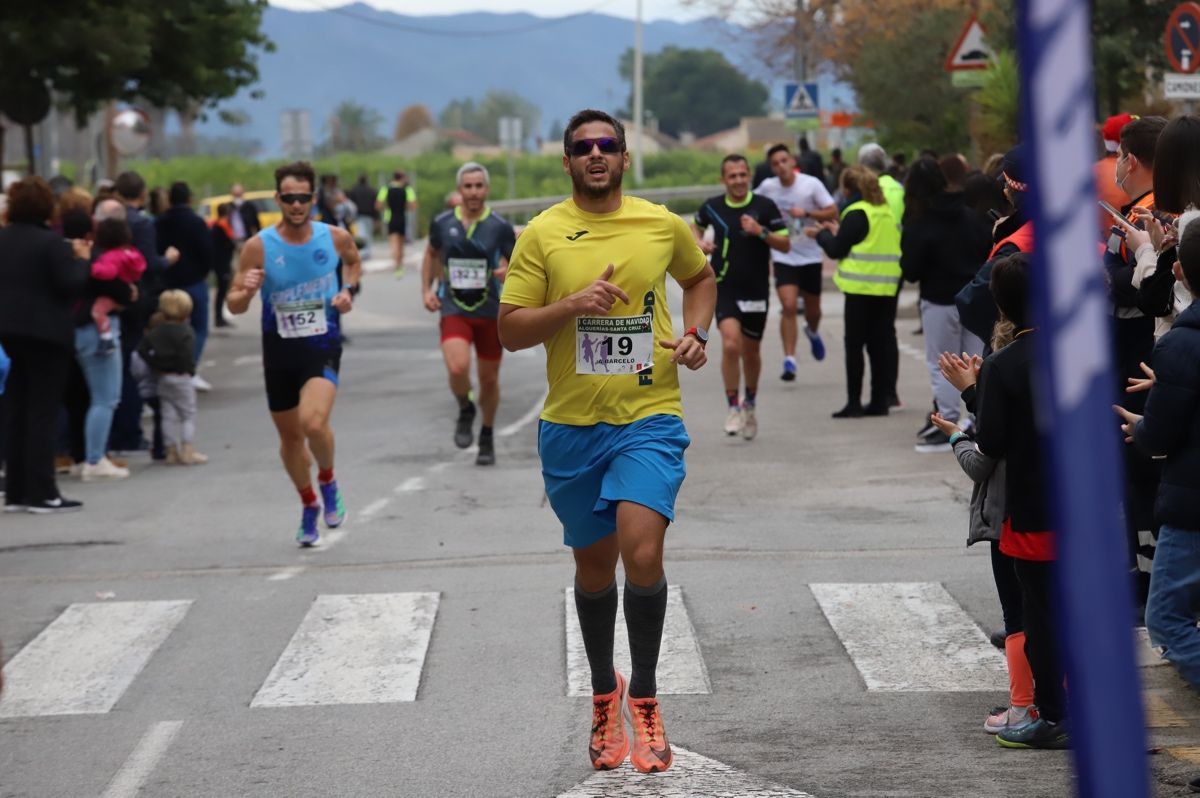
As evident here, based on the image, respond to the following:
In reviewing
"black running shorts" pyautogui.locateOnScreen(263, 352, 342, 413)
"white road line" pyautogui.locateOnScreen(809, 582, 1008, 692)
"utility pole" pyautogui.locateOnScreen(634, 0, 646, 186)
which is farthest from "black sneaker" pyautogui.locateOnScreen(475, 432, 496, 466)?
"utility pole" pyautogui.locateOnScreen(634, 0, 646, 186)

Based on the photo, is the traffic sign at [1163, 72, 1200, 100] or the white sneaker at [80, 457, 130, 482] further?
the traffic sign at [1163, 72, 1200, 100]

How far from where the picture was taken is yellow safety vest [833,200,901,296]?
14578 millimetres

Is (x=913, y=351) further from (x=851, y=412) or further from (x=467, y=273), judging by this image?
(x=467, y=273)

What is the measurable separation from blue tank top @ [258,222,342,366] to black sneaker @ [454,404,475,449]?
4.05 metres

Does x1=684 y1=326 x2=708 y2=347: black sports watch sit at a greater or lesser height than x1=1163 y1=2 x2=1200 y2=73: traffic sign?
lesser

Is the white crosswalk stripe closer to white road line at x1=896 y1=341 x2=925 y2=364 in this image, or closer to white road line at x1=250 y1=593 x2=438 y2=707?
white road line at x1=250 y1=593 x2=438 y2=707

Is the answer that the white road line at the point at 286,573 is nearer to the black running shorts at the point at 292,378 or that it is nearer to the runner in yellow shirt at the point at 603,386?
the black running shorts at the point at 292,378

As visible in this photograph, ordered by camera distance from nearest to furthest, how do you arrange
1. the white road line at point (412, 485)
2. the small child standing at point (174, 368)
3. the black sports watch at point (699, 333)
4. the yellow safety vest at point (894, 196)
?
the black sports watch at point (699, 333) → the white road line at point (412, 485) → the small child standing at point (174, 368) → the yellow safety vest at point (894, 196)

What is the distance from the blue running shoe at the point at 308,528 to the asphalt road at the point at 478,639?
8 centimetres

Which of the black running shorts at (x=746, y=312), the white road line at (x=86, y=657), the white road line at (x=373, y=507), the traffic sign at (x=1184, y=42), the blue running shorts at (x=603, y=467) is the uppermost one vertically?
the traffic sign at (x=1184, y=42)

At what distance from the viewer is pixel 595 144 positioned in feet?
19.6

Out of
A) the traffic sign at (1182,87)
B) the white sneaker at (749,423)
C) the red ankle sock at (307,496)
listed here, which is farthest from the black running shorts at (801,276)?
the red ankle sock at (307,496)

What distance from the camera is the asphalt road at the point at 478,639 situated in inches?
235

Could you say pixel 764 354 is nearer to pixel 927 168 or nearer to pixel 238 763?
pixel 927 168
